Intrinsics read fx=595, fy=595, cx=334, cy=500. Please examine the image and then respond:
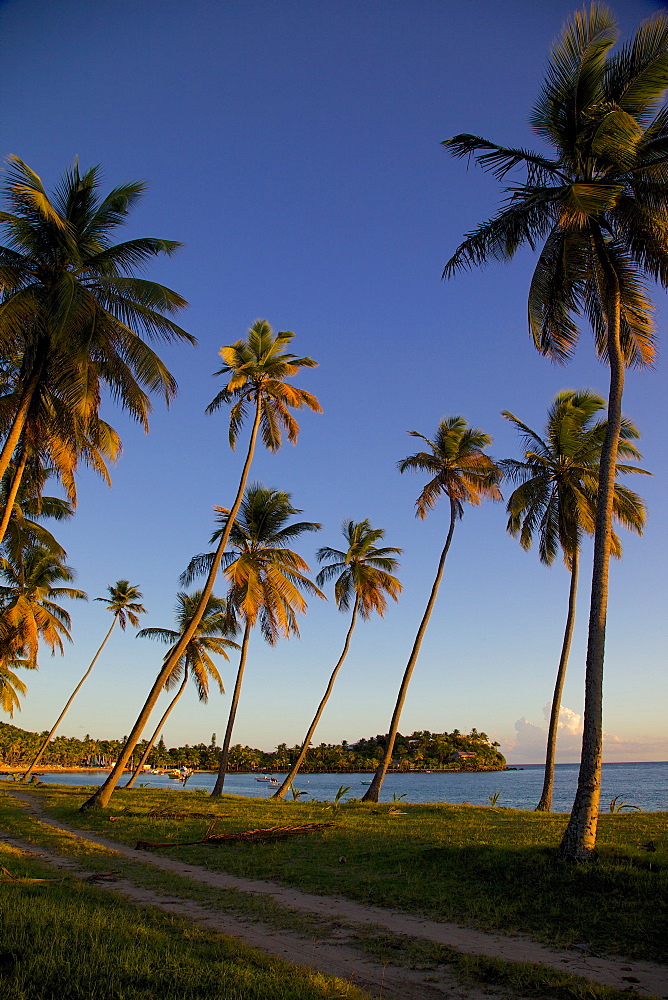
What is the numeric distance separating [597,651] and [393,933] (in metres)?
5.55

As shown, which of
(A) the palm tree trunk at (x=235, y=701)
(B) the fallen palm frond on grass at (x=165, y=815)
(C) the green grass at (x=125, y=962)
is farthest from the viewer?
(A) the palm tree trunk at (x=235, y=701)

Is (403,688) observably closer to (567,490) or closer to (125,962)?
(567,490)

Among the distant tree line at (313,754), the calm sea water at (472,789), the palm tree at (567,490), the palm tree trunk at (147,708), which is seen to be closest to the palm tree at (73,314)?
the palm tree trunk at (147,708)

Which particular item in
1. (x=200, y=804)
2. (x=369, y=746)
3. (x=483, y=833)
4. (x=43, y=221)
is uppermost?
(x=43, y=221)

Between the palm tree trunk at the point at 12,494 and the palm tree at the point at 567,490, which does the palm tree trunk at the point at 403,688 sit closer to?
the palm tree at the point at 567,490

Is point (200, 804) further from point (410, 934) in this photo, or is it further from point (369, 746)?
point (369, 746)

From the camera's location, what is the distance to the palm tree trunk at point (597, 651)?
30.9 feet

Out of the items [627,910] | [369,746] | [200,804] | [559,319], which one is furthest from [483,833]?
[369,746]

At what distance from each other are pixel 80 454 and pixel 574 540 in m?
17.2

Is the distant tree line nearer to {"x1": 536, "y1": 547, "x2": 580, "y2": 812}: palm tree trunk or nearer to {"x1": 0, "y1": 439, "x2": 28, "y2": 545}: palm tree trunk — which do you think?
{"x1": 536, "y1": 547, "x2": 580, "y2": 812}: palm tree trunk

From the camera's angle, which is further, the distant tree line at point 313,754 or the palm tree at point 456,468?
the distant tree line at point 313,754

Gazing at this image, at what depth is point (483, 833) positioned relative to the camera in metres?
12.9

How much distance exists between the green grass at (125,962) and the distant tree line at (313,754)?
329ft

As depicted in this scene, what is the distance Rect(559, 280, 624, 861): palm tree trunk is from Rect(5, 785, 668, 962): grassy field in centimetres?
44
